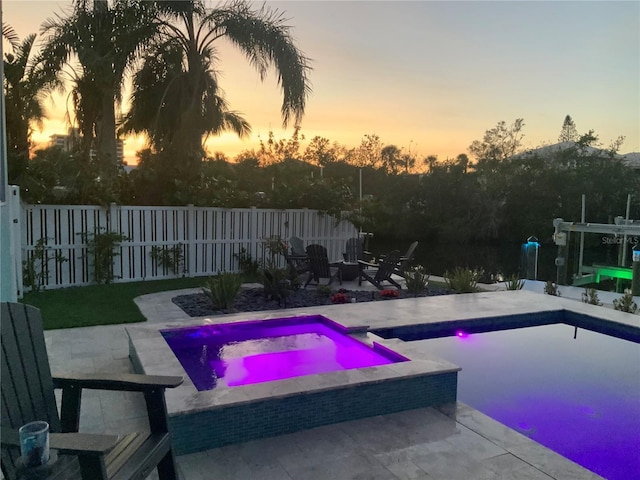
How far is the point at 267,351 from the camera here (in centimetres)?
541

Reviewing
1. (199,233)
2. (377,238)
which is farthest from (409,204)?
(199,233)

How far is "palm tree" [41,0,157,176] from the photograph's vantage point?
9.78 meters

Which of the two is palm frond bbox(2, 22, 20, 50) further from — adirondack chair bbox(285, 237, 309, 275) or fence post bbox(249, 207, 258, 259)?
adirondack chair bbox(285, 237, 309, 275)

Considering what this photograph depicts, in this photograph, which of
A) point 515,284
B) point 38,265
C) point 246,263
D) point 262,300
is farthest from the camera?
point 246,263

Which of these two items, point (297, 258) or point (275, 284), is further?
point (297, 258)

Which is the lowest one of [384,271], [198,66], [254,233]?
Answer: [384,271]

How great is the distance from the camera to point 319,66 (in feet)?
37.1

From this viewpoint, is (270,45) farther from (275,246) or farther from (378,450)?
(378,450)

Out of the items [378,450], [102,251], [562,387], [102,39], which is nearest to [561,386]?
[562,387]

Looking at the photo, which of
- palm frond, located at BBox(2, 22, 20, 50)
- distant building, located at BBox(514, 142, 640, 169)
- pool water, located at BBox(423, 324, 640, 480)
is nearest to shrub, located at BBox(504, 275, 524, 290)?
pool water, located at BBox(423, 324, 640, 480)

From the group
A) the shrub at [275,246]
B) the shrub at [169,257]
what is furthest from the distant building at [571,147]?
the shrub at [169,257]

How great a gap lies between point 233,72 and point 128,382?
10.9m

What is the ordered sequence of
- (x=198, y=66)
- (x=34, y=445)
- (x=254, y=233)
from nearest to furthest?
(x=34, y=445)
(x=254, y=233)
(x=198, y=66)

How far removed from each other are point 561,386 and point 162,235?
305 inches
